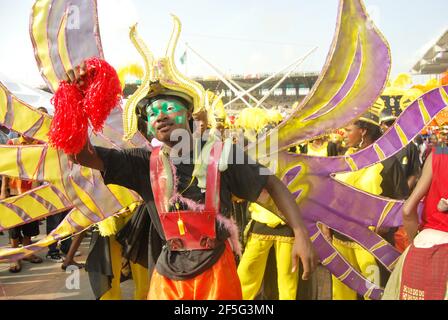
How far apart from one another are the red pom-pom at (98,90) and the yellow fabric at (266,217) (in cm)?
181

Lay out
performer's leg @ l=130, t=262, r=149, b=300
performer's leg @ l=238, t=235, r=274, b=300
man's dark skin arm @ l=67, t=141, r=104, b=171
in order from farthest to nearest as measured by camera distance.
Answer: performer's leg @ l=238, t=235, r=274, b=300
performer's leg @ l=130, t=262, r=149, b=300
man's dark skin arm @ l=67, t=141, r=104, b=171

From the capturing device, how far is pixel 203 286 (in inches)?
79.0

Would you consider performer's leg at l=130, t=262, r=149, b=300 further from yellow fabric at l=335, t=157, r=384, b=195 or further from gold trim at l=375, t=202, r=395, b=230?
gold trim at l=375, t=202, r=395, b=230

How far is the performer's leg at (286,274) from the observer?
3428 mm

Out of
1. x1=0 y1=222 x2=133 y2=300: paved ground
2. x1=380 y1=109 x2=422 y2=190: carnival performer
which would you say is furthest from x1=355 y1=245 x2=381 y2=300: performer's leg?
x1=0 y1=222 x2=133 y2=300: paved ground

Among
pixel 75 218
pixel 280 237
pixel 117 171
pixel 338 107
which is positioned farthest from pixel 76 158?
pixel 280 237

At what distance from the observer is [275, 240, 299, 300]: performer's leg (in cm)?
343

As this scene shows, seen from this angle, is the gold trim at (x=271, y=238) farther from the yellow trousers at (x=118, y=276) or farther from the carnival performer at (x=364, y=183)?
the yellow trousers at (x=118, y=276)

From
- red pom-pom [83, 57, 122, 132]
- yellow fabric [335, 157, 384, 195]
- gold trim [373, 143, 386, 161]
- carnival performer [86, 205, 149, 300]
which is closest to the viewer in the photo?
red pom-pom [83, 57, 122, 132]

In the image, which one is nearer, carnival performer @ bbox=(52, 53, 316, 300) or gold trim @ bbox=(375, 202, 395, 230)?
carnival performer @ bbox=(52, 53, 316, 300)

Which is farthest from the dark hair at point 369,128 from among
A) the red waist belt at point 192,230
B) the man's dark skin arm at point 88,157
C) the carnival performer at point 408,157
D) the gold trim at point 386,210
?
the man's dark skin arm at point 88,157

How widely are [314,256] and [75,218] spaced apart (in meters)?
1.40

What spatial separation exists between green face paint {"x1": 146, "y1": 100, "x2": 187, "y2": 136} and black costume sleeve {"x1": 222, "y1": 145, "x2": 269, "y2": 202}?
30 cm
